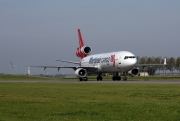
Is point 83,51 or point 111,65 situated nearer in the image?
point 111,65

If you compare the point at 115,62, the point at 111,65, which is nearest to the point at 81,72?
the point at 111,65

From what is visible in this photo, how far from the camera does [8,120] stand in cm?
1286

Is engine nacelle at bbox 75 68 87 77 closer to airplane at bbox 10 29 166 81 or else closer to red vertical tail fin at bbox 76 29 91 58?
airplane at bbox 10 29 166 81

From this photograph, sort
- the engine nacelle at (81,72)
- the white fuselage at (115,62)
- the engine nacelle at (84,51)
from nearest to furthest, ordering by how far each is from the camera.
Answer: the white fuselage at (115,62)
the engine nacelle at (81,72)
the engine nacelle at (84,51)

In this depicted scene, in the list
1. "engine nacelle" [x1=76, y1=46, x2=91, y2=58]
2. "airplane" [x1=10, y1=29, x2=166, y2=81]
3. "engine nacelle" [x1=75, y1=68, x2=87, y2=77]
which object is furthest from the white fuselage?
"engine nacelle" [x1=76, y1=46, x2=91, y2=58]

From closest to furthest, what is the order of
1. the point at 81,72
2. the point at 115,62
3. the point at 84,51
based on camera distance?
the point at 115,62 → the point at 81,72 → the point at 84,51

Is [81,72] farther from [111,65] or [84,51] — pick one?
[84,51]

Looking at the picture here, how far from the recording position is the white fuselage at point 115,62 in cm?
6031

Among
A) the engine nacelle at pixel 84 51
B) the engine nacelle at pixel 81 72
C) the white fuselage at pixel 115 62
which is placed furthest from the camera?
the engine nacelle at pixel 84 51

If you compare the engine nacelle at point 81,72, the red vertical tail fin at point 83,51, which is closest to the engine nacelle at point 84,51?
the red vertical tail fin at point 83,51

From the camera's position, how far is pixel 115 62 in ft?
204

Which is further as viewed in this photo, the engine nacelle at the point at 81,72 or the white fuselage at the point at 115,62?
the engine nacelle at the point at 81,72

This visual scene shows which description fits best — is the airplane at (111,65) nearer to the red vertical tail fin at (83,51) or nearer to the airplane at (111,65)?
the airplane at (111,65)

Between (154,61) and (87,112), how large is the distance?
532 feet
